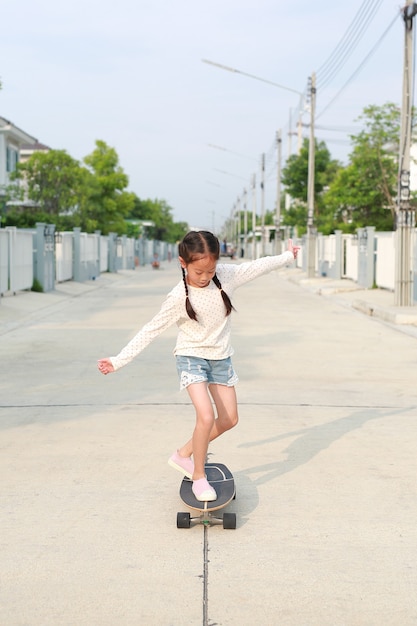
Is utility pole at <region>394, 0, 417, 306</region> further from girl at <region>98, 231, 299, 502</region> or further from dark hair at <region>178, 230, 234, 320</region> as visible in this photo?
dark hair at <region>178, 230, 234, 320</region>

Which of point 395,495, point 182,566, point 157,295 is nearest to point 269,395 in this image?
point 395,495

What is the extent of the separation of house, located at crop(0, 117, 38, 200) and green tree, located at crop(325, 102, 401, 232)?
15.6 metres

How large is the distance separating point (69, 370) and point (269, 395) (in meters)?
2.78

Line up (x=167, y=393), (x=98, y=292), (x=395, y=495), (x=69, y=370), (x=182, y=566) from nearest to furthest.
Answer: (x=182, y=566)
(x=395, y=495)
(x=167, y=393)
(x=69, y=370)
(x=98, y=292)

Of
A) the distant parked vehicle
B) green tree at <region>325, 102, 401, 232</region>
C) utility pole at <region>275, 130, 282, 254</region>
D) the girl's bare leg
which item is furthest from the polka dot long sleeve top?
the distant parked vehicle

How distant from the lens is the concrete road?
4.01m

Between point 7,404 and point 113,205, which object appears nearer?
point 7,404

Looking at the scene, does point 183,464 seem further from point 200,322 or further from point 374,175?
point 374,175

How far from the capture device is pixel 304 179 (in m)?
60.3

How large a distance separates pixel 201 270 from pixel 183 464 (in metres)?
1.11

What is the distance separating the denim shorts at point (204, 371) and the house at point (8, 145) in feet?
133

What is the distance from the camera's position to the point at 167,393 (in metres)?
9.27

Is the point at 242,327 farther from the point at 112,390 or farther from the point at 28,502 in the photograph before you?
the point at 28,502

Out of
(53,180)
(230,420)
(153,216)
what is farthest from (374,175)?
(153,216)
